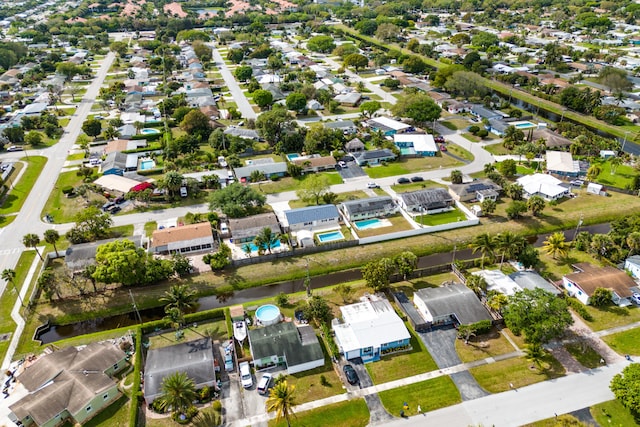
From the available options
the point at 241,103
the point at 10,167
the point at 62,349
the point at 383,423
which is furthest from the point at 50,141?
the point at 383,423

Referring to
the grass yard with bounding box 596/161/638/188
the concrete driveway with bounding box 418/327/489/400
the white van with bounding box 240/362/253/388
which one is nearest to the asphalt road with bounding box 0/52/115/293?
the white van with bounding box 240/362/253/388

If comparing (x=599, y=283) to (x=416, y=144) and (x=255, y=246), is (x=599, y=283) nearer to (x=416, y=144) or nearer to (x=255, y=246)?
(x=255, y=246)

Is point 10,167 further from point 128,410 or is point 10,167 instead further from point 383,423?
point 383,423

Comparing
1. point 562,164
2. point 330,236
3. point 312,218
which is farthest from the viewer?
point 562,164

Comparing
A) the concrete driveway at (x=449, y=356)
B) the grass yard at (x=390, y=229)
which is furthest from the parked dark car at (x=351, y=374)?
the grass yard at (x=390, y=229)

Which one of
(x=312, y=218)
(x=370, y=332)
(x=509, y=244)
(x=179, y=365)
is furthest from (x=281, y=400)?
(x=509, y=244)

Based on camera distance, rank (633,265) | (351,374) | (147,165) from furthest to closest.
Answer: (147,165) < (633,265) < (351,374)
